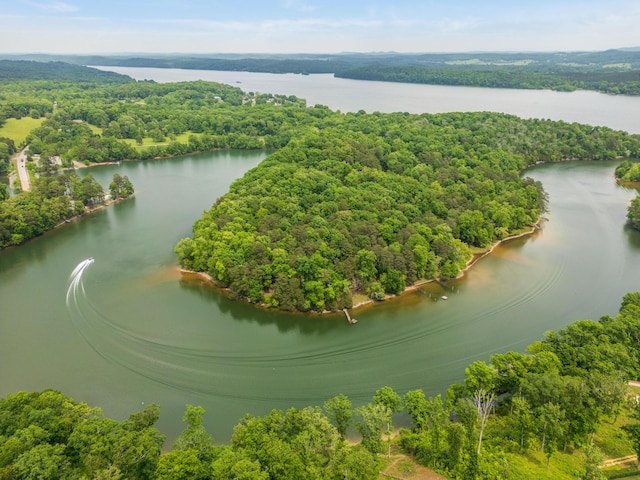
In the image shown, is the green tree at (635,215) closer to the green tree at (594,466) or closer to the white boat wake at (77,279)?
the green tree at (594,466)

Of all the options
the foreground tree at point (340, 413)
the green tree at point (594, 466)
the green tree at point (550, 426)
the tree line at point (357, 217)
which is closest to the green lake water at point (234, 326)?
the tree line at point (357, 217)

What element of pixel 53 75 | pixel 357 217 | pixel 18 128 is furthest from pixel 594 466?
pixel 53 75

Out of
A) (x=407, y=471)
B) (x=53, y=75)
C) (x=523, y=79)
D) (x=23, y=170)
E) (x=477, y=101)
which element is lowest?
(x=407, y=471)

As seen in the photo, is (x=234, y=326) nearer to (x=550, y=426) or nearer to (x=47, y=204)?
(x=550, y=426)

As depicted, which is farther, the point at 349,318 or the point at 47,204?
the point at 47,204

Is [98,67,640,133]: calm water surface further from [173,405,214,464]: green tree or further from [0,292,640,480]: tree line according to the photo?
[173,405,214,464]: green tree

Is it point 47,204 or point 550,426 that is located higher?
point 47,204

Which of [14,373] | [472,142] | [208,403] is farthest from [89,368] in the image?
[472,142]

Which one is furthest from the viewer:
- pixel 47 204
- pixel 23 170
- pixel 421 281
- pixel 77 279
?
pixel 23 170
